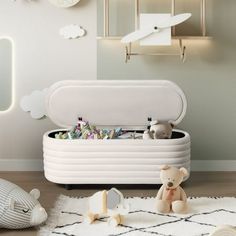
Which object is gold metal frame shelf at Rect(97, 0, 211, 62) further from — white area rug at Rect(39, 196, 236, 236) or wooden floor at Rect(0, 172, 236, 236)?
white area rug at Rect(39, 196, 236, 236)

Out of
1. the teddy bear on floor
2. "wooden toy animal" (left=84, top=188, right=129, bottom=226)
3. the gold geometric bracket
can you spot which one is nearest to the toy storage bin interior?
the gold geometric bracket

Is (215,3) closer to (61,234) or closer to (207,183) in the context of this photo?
(207,183)

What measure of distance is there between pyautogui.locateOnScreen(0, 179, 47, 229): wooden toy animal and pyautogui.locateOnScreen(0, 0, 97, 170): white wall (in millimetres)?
1327

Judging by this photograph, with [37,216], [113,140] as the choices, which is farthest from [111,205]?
[113,140]

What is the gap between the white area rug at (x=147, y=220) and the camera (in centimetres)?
266

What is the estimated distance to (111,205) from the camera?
8.87 feet

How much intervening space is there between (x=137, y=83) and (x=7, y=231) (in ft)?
4.68

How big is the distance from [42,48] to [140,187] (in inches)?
47.1

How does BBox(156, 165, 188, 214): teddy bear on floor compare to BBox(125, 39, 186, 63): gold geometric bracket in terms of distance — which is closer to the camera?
BBox(156, 165, 188, 214): teddy bear on floor

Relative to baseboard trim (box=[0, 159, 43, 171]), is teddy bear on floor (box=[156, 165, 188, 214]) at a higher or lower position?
higher

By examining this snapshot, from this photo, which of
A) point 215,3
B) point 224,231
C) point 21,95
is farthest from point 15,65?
point 224,231

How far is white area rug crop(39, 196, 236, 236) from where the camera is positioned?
266 centimetres

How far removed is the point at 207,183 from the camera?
3656 millimetres

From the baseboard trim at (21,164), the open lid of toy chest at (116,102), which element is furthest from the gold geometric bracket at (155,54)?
the baseboard trim at (21,164)
